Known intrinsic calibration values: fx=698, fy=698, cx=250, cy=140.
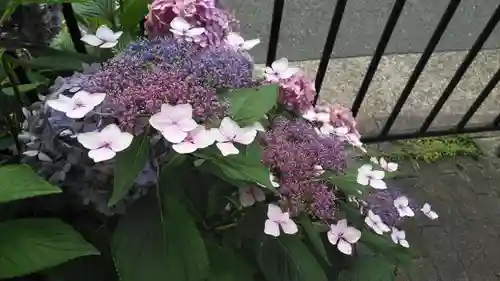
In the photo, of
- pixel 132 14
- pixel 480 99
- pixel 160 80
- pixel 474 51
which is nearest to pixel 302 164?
pixel 160 80

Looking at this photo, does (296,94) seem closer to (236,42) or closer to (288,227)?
(236,42)

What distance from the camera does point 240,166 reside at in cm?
83

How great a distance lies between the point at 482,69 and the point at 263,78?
69.8 inches

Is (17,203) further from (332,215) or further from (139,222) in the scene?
(332,215)

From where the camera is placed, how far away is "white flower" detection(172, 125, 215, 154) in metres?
0.75

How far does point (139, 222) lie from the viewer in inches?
33.6

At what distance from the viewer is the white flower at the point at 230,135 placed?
79 cm

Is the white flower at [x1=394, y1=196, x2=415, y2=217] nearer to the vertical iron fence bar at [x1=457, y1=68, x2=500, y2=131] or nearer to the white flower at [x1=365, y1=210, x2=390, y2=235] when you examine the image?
the white flower at [x1=365, y1=210, x2=390, y2=235]

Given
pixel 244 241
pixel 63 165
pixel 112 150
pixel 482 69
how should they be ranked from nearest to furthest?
1. pixel 112 150
2. pixel 63 165
3. pixel 244 241
4. pixel 482 69

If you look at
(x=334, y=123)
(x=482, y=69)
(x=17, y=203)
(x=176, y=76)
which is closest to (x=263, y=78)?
(x=334, y=123)

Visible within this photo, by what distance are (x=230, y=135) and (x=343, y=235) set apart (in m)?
0.28

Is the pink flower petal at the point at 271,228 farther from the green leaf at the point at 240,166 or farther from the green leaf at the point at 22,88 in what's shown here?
the green leaf at the point at 22,88

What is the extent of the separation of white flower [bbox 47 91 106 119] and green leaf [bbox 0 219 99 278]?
5.4 inches

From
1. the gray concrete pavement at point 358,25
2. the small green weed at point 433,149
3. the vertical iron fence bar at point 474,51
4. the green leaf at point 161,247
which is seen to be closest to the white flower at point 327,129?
the green leaf at point 161,247
